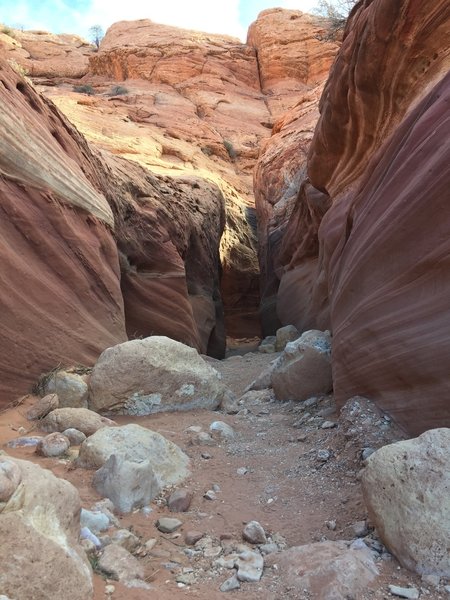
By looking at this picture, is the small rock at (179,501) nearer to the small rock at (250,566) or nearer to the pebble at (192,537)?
the pebble at (192,537)

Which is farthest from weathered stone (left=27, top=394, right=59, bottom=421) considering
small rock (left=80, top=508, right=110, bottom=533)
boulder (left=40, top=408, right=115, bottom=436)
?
small rock (left=80, top=508, right=110, bottom=533)

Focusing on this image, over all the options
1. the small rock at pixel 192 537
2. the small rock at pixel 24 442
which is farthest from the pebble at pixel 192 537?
the small rock at pixel 24 442

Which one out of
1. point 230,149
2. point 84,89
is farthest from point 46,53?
point 230,149

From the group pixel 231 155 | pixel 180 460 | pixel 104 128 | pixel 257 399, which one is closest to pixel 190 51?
pixel 231 155

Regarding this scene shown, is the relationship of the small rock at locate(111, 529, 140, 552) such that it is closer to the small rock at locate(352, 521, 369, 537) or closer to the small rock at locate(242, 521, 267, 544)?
the small rock at locate(242, 521, 267, 544)

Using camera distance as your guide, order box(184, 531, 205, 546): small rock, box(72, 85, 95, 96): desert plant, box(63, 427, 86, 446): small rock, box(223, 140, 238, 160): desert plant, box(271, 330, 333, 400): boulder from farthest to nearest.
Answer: box(72, 85, 95, 96): desert plant < box(223, 140, 238, 160): desert plant < box(271, 330, 333, 400): boulder < box(63, 427, 86, 446): small rock < box(184, 531, 205, 546): small rock

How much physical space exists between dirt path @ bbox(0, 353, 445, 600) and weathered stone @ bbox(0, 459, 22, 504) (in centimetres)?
55

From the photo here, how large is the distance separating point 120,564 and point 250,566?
0.64 meters

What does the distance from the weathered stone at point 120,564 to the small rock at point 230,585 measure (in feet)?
1.26

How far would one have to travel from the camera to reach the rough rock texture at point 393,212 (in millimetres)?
3559

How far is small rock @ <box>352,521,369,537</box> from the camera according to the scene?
2.66 m

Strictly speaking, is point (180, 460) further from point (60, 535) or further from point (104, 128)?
point (104, 128)

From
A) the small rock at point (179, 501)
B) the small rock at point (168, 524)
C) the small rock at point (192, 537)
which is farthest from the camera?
the small rock at point (179, 501)

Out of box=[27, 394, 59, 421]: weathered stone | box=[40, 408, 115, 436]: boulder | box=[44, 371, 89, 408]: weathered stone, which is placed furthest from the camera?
box=[44, 371, 89, 408]: weathered stone
